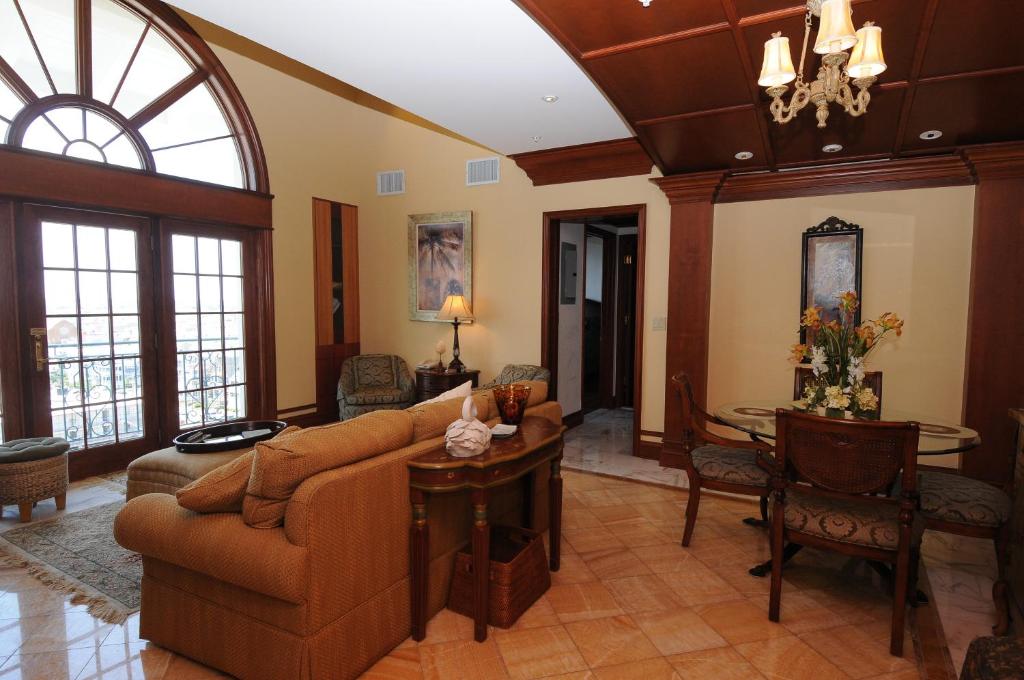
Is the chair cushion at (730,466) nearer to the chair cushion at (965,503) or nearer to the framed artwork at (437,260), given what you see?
the chair cushion at (965,503)

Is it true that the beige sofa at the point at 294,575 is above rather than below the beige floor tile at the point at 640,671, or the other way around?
above

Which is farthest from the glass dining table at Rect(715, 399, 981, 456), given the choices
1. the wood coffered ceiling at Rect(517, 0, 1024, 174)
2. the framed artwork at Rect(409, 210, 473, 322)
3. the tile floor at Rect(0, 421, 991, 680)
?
the framed artwork at Rect(409, 210, 473, 322)

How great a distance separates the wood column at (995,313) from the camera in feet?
12.3

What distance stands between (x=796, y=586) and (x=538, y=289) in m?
3.45

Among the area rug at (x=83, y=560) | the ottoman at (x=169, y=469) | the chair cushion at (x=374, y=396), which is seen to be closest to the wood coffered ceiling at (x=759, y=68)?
the ottoman at (x=169, y=469)

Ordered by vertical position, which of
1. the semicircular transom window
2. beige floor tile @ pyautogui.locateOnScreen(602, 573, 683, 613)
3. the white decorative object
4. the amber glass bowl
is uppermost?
the semicircular transom window

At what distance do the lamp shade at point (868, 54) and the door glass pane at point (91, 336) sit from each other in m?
5.12

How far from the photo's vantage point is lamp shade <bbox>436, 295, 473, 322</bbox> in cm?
557

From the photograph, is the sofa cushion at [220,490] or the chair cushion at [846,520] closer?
the sofa cushion at [220,490]

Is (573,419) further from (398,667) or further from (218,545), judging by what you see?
(218,545)

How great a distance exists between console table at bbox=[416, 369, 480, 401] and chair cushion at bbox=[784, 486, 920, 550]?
3.55 m

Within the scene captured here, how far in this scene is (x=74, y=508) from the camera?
12.1 feet

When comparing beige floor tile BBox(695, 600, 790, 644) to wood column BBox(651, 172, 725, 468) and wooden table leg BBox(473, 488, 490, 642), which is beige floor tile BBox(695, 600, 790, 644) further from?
wood column BBox(651, 172, 725, 468)

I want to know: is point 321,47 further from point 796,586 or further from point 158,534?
point 796,586
